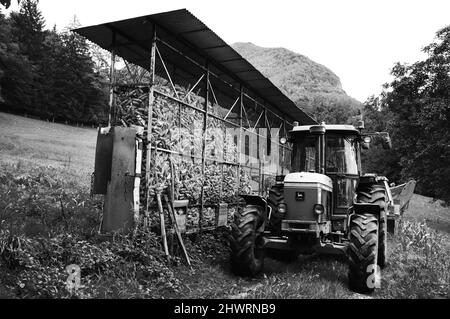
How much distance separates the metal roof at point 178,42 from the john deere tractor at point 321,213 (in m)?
2.82

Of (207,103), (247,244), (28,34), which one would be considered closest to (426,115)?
(207,103)

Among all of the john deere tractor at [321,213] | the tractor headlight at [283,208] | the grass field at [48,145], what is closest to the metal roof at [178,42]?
the john deere tractor at [321,213]

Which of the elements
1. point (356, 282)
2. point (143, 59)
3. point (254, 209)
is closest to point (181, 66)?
point (143, 59)

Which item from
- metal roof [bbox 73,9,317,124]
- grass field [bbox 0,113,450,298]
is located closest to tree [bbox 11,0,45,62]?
grass field [bbox 0,113,450,298]

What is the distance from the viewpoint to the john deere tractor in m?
6.49

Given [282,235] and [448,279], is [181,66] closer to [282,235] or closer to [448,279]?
[282,235]

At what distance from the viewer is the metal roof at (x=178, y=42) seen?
7840mm

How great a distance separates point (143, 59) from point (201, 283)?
6.04m

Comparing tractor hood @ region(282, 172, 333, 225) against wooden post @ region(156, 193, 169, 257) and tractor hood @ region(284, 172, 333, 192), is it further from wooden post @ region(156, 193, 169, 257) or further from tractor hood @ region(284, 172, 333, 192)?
wooden post @ region(156, 193, 169, 257)

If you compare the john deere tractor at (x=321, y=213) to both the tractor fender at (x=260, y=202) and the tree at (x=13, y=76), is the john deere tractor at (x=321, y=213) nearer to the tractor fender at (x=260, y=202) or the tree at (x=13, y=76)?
the tractor fender at (x=260, y=202)

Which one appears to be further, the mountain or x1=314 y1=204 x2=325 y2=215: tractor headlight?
the mountain

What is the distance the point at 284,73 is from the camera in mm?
139250

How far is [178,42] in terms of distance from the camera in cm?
896

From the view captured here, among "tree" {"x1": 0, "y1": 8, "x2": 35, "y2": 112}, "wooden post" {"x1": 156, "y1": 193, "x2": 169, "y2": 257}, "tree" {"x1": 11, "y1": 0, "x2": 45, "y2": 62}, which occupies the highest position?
"tree" {"x1": 11, "y1": 0, "x2": 45, "y2": 62}
